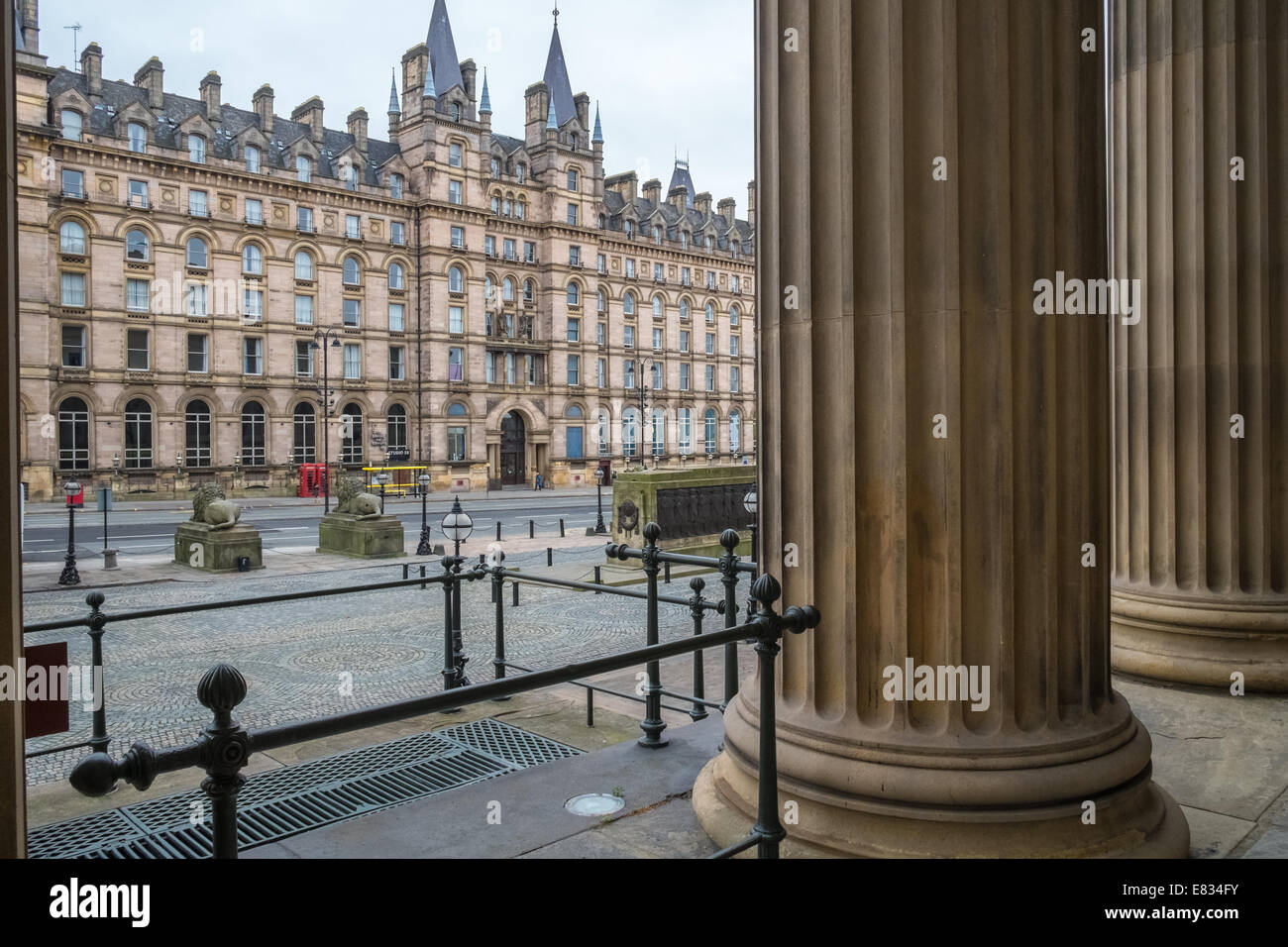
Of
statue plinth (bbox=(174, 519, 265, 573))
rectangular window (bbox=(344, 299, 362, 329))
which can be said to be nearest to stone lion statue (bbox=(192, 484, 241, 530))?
statue plinth (bbox=(174, 519, 265, 573))

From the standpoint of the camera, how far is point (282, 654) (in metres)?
11.4

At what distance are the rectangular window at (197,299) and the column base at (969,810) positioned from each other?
54.1 m

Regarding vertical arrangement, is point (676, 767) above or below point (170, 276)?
below

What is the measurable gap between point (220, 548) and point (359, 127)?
152ft

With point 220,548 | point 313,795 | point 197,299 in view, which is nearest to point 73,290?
point 197,299

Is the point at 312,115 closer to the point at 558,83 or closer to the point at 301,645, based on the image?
the point at 558,83

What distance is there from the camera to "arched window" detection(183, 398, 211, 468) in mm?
50375

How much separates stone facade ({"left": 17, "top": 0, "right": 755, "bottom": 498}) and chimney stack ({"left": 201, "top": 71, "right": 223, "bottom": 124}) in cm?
25

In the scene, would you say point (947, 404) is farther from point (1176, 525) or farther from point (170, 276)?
point (170, 276)

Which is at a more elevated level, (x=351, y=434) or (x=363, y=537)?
(x=351, y=434)

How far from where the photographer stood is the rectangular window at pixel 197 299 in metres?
50.8

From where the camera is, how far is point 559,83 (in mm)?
72938
